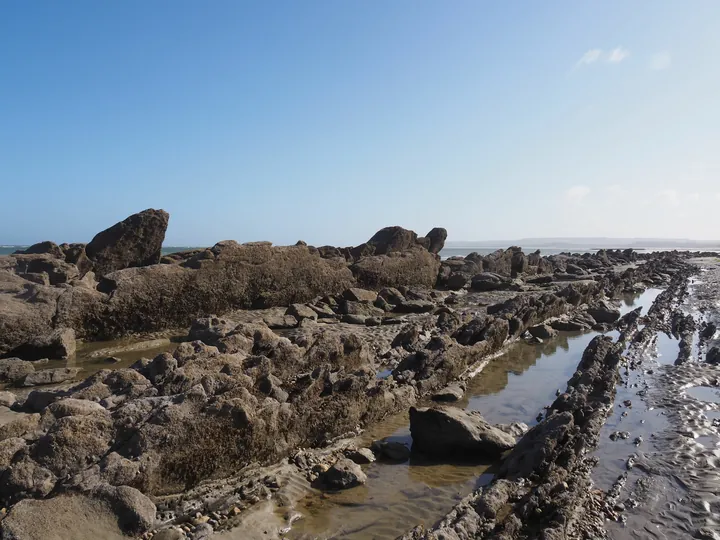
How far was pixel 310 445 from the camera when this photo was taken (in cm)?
565

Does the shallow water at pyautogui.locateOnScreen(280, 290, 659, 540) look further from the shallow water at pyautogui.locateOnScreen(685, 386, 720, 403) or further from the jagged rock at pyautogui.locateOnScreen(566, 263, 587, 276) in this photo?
the jagged rock at pyautogui.locateOnScreen(566, 263, 587, 276)

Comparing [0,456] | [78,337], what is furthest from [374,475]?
[78,337]

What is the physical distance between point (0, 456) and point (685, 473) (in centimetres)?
682

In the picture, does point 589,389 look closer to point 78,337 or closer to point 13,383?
point 13,383

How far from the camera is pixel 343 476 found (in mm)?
4906

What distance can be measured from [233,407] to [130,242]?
13305 mm

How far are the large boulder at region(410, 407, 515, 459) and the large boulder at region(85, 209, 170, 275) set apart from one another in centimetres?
1325

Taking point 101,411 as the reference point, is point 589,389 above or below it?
below

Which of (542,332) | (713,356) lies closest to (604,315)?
(542,332)

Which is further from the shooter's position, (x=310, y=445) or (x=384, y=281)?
(x=384, y=281)

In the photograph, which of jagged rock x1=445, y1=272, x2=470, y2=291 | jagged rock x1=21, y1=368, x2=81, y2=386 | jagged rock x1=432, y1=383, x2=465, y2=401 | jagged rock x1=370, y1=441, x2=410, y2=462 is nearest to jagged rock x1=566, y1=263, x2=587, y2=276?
jagged rock x1=445, y1=272, x2=470, y2=291

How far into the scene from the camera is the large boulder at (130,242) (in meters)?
16.1

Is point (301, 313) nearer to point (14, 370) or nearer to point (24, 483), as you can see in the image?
point (14, 370)

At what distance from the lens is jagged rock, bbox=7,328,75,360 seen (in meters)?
9.20
